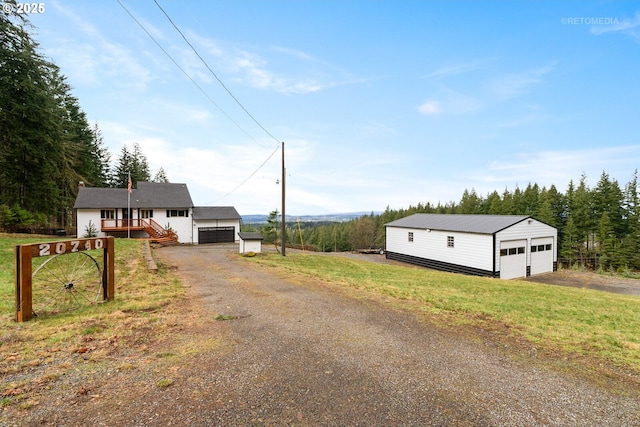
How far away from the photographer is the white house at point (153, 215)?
26.6 metres

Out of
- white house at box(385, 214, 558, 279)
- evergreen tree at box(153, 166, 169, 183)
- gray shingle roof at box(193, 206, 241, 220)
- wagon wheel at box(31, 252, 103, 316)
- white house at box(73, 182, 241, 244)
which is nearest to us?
wagon wheel at box(31, 252, 103, 316)

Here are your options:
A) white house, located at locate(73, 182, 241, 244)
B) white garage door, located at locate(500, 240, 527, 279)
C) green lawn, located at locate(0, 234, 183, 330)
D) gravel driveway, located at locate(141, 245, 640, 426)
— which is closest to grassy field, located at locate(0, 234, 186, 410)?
green lawn, located at locate(0, 234, 183, 330)

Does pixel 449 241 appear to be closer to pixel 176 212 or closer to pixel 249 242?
pixel 249 242

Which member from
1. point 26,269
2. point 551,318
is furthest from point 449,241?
point 26,269

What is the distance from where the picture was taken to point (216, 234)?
30.6 meters

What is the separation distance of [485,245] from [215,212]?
2673 cm

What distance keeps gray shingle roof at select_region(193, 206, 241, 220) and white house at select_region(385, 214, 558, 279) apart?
19506mm

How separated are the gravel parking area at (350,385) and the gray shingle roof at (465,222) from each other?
17903 mm

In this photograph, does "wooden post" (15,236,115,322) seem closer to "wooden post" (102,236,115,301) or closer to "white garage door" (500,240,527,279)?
"wooden post" (102,236,115,301)

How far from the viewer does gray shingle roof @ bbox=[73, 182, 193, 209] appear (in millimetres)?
26812

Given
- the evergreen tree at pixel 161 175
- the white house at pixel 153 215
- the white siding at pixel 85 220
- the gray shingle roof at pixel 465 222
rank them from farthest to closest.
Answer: the evergreen tree at pixel 161 175 < the white house at pixel 153 215 < the white siding at pixel 85 220 < the gray shingle roof at pixel 465 222

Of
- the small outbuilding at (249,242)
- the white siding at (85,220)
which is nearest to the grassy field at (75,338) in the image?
the small outbuilding at (249,242)

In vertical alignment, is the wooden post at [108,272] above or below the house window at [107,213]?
below

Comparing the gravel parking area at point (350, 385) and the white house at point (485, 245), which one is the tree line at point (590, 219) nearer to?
the white house at point (485, 245)
